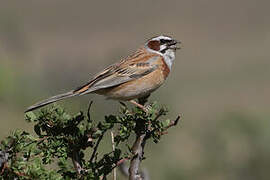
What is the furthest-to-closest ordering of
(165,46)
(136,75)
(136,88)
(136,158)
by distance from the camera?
(165,46)
(136,75)
(136,88)
(136,158)

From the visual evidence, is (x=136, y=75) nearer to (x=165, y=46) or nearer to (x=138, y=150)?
(x=165, y=46)

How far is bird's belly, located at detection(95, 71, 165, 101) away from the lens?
22.0 feet

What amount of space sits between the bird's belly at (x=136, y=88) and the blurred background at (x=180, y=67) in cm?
49

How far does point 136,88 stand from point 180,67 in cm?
1713

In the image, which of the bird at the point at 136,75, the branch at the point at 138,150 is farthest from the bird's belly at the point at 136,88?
the branch at the point at 138,150

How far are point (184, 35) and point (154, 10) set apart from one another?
449 cm

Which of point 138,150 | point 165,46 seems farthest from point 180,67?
point 138,150

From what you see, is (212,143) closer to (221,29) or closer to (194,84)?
(194,84)

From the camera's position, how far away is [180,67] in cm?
2378

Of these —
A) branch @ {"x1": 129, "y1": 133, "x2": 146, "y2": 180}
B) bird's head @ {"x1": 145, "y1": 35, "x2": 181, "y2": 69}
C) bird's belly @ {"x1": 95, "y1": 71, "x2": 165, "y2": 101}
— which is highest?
bird's head @ {"x1": 145, "y1": 35, "x2": 181, "y2": 69}

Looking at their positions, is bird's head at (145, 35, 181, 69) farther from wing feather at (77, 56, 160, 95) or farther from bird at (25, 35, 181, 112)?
wing feather at (77, 56, 160, 95)

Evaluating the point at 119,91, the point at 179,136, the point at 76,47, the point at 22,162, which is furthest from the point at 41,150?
the point at 76,47

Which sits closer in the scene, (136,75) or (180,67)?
(136,75)

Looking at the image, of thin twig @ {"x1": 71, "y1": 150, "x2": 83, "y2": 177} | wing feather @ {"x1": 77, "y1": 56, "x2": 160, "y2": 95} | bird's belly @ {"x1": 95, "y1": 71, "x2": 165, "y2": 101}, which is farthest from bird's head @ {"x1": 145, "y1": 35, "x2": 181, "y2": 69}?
thin twig @ {"x1": 71, "y1": 150, "x2": 83, "y2": 177}
